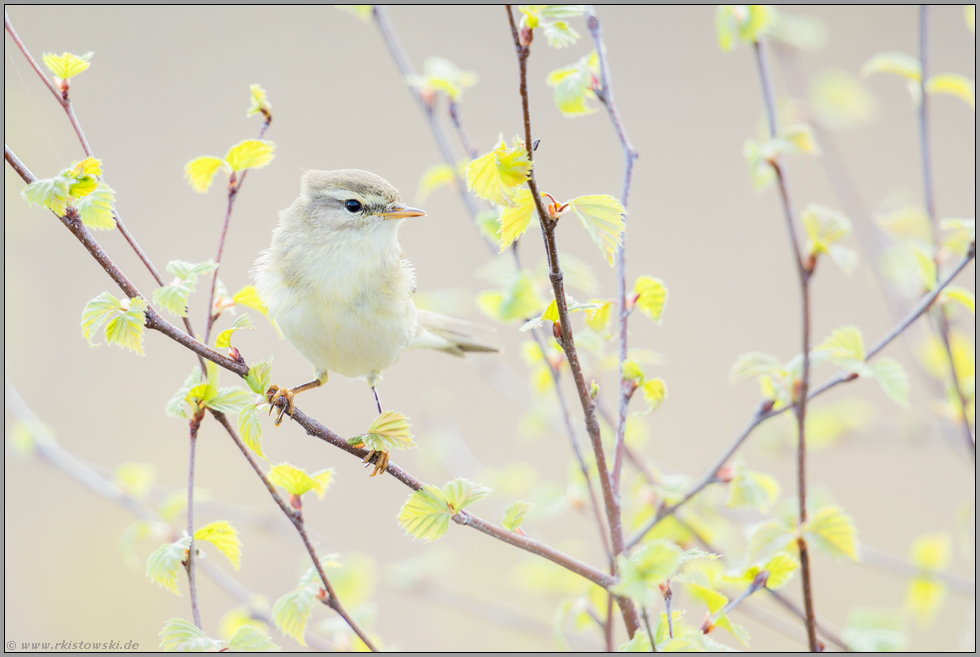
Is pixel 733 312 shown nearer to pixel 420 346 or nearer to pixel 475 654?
pixel 420 346

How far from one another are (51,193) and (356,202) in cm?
73

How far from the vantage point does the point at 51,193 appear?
853mm

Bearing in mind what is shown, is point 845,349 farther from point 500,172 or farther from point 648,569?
point 500,172

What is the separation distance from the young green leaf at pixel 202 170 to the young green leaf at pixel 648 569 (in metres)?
0.84

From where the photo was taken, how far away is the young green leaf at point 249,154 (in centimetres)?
108

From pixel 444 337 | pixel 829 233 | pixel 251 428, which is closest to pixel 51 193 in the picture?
pixel 251 428

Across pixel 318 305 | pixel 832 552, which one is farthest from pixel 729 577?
pixel 318 305

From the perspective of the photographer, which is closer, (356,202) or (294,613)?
(294,613)

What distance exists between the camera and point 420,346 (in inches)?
69.6

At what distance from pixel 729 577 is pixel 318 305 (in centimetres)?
88

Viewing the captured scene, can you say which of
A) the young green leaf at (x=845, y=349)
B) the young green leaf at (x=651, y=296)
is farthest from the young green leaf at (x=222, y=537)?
the young green leaf at (x=845, y=349)

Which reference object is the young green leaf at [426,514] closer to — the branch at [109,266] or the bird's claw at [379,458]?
the bird's claw at [379,458]

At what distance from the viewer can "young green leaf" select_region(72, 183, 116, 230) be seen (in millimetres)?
867

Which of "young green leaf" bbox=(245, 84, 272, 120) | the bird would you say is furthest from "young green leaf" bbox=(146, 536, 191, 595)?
"young green leaf" bbox=(245, 84, 272, 120)
